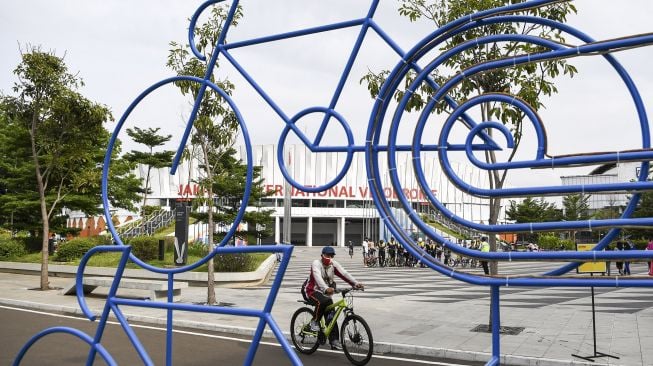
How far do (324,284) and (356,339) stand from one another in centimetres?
89

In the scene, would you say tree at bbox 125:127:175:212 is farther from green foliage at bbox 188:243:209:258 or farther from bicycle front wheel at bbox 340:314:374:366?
bicycle front wheel at bbox 340:314:374:366

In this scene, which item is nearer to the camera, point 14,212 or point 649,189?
point 649,189

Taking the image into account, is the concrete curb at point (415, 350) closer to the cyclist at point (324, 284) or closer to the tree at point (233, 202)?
the cyclist at point (324, 284)

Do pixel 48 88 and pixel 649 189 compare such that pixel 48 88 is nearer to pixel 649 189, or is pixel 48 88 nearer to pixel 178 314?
pixel 178 314

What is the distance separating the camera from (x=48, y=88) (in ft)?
60.3

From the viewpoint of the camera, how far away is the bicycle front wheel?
8.43 m

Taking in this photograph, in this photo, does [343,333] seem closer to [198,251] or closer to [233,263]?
[233,263]

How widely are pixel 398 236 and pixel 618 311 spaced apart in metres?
12.4

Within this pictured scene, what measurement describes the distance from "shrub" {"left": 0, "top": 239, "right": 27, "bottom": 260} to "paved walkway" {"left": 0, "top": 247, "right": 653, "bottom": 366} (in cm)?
870

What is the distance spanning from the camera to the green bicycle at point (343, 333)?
27.9ft

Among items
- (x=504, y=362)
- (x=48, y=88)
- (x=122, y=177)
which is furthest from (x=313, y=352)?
(x=122, y=177)

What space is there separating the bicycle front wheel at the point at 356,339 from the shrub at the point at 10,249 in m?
24.2

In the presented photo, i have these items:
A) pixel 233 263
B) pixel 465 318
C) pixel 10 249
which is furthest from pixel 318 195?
pixel 465 318

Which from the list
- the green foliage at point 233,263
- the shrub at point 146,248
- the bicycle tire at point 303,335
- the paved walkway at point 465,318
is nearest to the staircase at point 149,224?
the shrub at point 146,248
